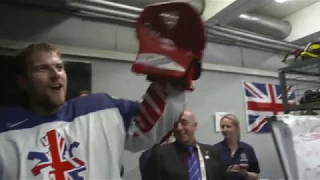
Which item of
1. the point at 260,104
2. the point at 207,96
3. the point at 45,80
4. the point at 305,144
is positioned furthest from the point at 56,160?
the point at 260,104

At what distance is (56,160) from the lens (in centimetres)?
88

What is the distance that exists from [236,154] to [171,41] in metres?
1.81

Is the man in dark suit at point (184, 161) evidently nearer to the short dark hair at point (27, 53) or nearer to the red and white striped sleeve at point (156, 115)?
the red and white striped sleeve at point (156, 115)

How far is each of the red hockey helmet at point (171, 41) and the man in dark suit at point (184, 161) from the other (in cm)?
102

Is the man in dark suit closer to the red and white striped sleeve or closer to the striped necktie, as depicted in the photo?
the striped necktie

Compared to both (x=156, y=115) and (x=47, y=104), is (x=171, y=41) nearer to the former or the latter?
(x=156, y=115)

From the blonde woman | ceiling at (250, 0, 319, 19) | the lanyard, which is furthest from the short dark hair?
ceiling at (250, 0, 319, 19)

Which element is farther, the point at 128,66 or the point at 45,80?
the point at 128,66

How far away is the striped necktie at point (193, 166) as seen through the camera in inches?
74.6

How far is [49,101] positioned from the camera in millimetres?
940

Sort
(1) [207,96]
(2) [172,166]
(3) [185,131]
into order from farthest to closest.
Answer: (1) [207,96], (3) [185,131], (2) [172,166]

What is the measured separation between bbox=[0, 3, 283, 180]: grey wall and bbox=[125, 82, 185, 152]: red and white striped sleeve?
147cm

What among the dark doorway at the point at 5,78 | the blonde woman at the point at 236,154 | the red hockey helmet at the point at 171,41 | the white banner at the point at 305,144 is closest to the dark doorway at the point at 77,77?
the dark doorway at the point at 5,78

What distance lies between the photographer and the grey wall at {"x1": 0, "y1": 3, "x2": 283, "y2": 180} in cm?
225
